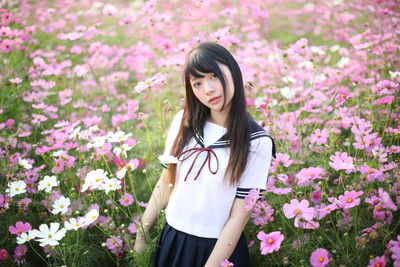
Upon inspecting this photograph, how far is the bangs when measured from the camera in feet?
3.27

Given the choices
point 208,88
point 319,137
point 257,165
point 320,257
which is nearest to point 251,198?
point 257,165

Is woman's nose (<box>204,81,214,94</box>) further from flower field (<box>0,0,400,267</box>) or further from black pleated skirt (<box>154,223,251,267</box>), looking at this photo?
black pleated skirt (<box>154,223,251,267</box>)

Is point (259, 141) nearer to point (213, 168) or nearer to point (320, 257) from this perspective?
point (213, 168)

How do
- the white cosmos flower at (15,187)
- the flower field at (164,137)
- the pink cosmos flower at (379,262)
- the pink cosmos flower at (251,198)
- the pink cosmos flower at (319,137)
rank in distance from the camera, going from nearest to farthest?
the pink cosmos flower at (379,262) < the pink cosmos flower at (251,198) < the flower field at (164,137) < the white cosmos flower at (15,187) < the pink cosmos flower at (319,137)

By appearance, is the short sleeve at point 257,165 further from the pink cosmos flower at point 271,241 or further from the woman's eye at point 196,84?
the woman's eye at point 196,84

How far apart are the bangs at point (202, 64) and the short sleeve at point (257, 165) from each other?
279mm

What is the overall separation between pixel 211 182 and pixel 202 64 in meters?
0.41

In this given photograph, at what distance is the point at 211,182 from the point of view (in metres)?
1.05

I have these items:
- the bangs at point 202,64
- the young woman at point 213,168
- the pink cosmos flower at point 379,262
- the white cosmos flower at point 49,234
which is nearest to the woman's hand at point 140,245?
the young woman at point 213,168

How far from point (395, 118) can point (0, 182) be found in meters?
1.95

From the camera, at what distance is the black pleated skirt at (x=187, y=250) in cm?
108

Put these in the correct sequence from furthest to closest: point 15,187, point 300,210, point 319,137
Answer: point 319,137 < point 15,187 < point 300,210

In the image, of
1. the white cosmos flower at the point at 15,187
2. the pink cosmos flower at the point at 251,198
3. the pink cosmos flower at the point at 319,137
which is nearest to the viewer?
the pink cosmos flower at the point at 251,198

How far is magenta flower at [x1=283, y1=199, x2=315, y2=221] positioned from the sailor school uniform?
0.11 metres
